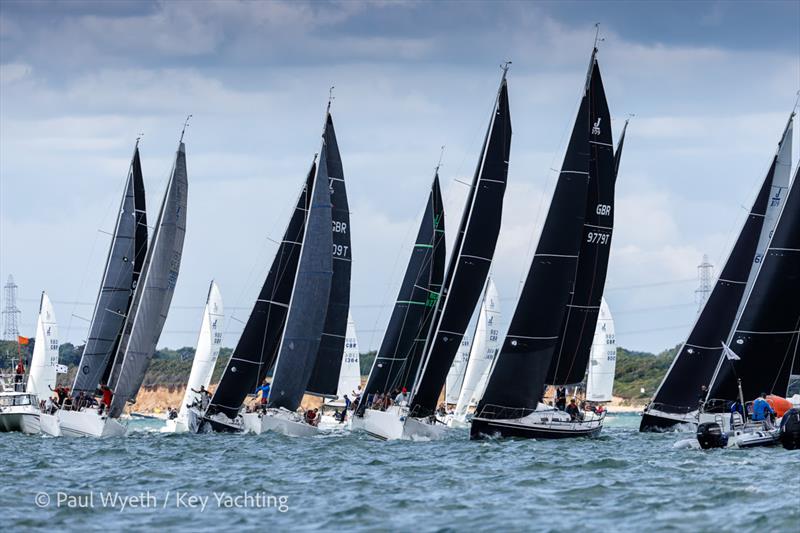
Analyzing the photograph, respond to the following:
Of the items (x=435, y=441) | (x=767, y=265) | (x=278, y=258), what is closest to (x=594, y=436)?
(x=435, y=441)

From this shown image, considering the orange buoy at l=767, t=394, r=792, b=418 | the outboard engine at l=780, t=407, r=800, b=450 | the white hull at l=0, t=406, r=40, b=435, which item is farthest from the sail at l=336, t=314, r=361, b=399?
the outboard engine at l=780, t=407, r=800, b=450

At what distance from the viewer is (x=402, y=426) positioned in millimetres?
45844

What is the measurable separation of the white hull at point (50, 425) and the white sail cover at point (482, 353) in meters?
29.4

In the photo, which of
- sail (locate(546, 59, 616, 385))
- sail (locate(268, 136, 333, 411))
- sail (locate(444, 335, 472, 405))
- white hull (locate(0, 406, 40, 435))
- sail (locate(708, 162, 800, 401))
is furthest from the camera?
sail (locate(444, 335, 472, 405))

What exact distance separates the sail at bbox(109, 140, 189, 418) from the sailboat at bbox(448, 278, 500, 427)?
2477cm

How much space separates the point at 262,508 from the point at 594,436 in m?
22.1

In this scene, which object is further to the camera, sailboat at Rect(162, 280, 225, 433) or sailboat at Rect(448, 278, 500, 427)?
sailboat at Rect(448, 278, 500, 427)

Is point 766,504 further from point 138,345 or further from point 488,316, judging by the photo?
point 488,316

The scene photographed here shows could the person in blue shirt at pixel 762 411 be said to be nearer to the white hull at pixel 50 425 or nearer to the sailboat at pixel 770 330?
the sailboat at pixel 770 330

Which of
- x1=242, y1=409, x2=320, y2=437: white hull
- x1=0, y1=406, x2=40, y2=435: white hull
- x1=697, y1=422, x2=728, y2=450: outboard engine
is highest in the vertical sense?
x1=697, y1=422, x2=728, y2=450: outboard engine

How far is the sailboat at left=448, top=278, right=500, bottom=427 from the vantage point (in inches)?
2982

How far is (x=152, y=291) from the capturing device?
51.1m

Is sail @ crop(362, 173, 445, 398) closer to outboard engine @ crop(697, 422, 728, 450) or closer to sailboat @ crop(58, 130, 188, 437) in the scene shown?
sailboat @ crop(58, 130, 188, 437)

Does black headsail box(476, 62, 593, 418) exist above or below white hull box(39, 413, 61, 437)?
above
